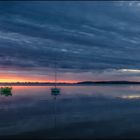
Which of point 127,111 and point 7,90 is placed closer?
point 127,111

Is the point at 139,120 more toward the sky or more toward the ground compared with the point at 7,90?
more toward the ground

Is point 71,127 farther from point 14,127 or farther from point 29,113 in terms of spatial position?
point 29,113

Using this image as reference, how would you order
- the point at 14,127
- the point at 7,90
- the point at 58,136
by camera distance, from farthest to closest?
the point at 7,90, the point at 14,127, the point at 58,136

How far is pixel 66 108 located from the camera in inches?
1387

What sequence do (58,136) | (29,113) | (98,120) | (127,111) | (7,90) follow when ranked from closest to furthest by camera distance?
(58,136)
(98,120)
(29,113)
(127,111)
(7,90)

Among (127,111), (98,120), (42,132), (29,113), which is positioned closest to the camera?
(42,132)

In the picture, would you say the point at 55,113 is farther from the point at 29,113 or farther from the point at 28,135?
the point at 28,135

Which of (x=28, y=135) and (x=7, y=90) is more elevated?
(x=7, y=90)

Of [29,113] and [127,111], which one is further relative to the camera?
[127,111]

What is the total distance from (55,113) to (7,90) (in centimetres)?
2170

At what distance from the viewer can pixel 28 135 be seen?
21766 mm

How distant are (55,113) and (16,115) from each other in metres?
3.84

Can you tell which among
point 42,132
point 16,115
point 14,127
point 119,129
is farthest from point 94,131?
point 16,115

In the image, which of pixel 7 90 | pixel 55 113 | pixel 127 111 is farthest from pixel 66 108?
pixel 7 90
